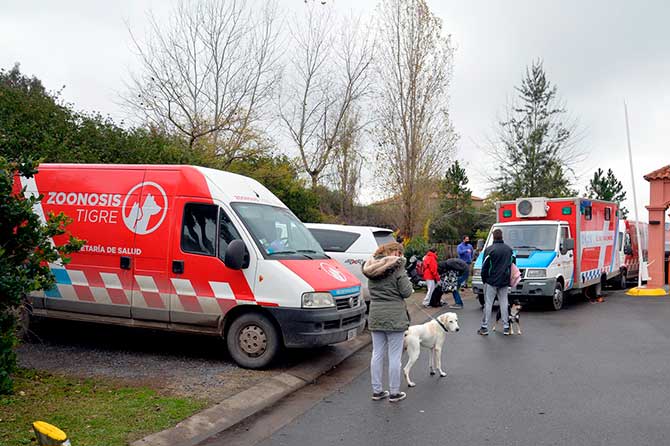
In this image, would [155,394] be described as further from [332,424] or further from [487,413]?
[487,413]

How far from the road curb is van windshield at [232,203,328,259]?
5.03 feet

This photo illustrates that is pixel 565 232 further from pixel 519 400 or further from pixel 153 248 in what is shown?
pixel 153 248

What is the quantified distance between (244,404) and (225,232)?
2.65m

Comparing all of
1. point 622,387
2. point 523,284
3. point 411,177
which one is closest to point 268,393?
point 622,387

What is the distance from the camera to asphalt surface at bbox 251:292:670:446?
5.55 metres

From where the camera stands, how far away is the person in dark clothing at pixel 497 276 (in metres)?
11.0

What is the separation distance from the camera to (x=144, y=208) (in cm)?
860

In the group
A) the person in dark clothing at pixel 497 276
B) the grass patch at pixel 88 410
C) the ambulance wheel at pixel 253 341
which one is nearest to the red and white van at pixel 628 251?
the person in dark clothing at pixel 497 276

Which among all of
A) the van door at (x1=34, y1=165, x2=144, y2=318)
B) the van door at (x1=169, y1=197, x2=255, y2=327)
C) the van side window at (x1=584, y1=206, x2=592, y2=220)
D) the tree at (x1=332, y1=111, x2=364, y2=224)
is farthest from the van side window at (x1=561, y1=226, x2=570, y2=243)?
the tree at (x1=332, y1=111, x2=364, y2=224)

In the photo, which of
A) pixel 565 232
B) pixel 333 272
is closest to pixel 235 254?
pixel 333 272

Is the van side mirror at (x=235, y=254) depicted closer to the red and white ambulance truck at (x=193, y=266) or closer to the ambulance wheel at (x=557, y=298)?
the red and white ambulance truck at (x=193, y=266)

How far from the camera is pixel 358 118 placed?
1161 inches

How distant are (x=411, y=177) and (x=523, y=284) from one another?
12.8 meters

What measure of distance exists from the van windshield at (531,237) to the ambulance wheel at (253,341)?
873cm
